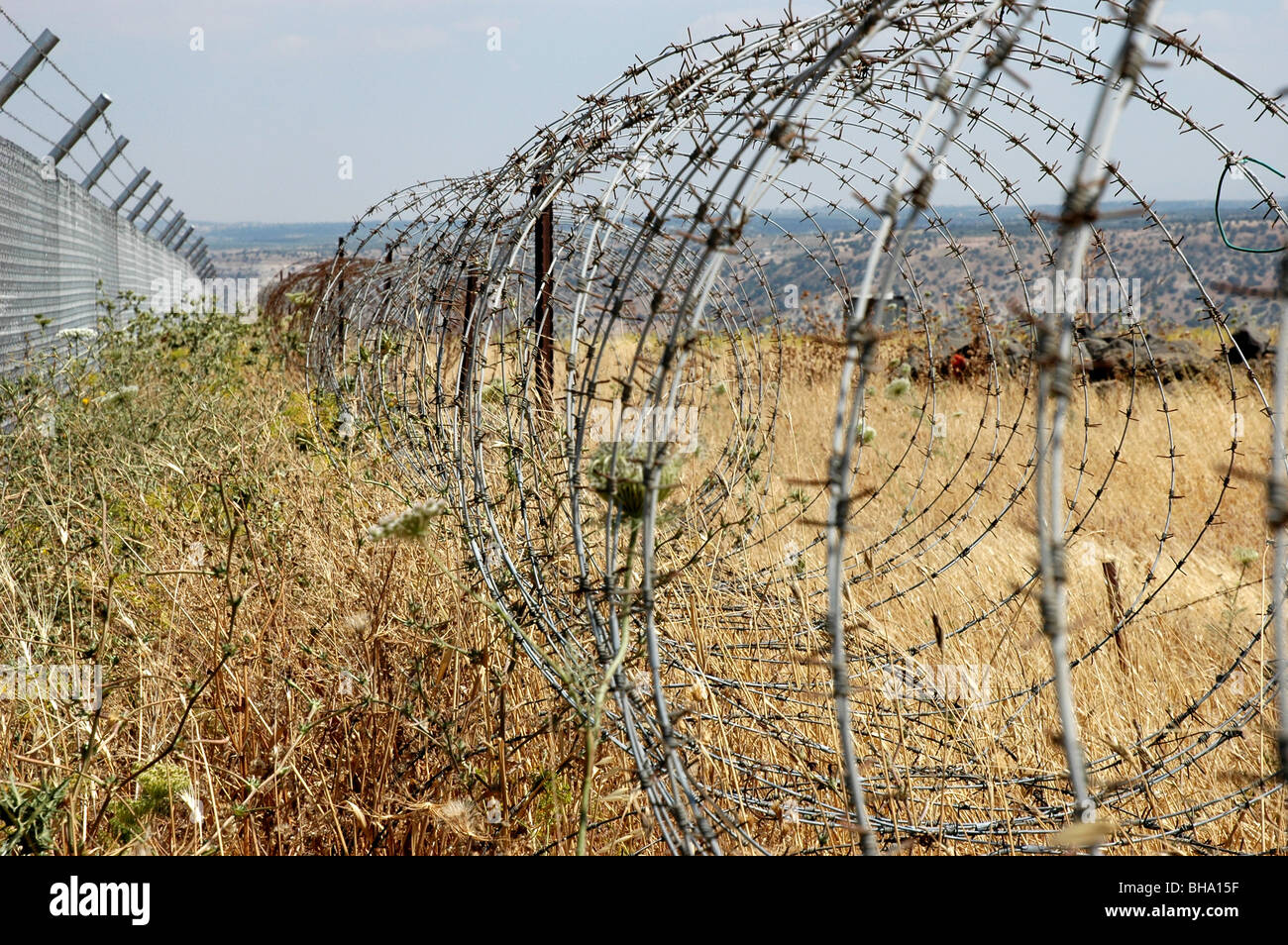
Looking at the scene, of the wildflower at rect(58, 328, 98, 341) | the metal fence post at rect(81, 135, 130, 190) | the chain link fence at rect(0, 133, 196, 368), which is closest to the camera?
the wildflower at rect(58, 328, 98, 341)

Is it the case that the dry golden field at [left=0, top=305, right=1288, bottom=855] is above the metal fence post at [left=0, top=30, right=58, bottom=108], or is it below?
below

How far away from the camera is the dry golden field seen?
1.90 meters

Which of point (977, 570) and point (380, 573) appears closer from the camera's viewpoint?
point (380, 573)

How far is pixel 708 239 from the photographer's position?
52.1 inches

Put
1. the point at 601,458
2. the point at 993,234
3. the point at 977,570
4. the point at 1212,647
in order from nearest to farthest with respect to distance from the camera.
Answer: the point at 601,458, the point at 1212,647, the point at 993,234, the point at 977,570

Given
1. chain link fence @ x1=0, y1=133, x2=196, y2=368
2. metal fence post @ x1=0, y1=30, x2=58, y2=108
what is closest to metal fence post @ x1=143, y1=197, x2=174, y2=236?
chain link fence @ x1=0, y1=133, x2=196, y2=368

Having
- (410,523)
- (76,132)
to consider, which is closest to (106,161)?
(76,132)

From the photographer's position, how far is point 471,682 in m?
2.46

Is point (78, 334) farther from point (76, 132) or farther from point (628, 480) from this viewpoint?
point (628, 480)

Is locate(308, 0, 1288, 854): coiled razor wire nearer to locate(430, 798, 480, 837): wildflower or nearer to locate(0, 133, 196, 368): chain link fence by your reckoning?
locate(430, 798, 480, 837): wildflower

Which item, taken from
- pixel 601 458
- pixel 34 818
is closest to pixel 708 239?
pixel 601 458
